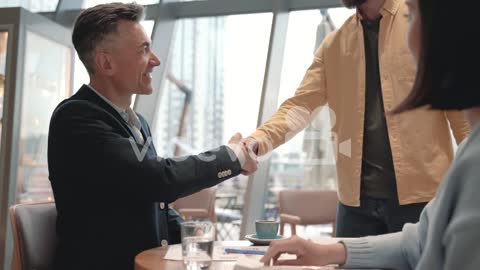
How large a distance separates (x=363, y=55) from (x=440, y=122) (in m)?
0.34

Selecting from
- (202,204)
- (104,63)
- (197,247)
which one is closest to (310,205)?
(202,204)

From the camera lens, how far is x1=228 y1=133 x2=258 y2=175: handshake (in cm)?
158

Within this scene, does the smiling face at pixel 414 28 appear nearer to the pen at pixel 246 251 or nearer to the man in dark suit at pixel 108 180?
the pen at pixel 246 251

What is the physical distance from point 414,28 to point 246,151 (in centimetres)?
95

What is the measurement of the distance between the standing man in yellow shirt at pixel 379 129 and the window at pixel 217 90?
2.13 meters

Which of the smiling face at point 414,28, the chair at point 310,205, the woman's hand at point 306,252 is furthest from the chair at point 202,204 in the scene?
the smiling face at point 414,28

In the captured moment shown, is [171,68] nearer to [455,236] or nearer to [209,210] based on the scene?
[209,210]

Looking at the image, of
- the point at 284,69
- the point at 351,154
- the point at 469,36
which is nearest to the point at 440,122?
the point at 351,154

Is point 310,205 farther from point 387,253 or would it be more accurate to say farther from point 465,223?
point 465,223

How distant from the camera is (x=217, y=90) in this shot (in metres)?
4.10

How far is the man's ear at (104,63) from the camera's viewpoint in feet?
5.57

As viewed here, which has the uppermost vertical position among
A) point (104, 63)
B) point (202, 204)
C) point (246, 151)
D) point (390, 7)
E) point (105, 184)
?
point (390, 7)

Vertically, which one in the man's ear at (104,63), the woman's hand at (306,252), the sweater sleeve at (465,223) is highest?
the man's ear at (104,63)

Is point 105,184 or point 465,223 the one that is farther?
point 105,184
